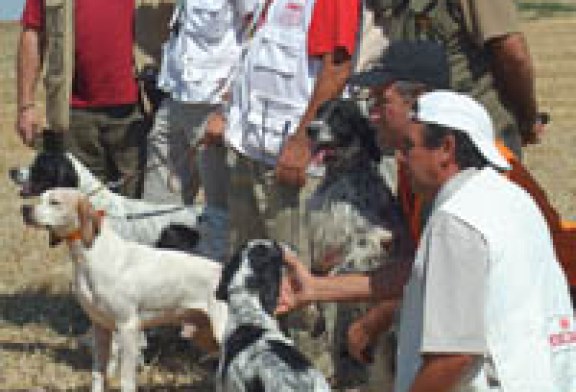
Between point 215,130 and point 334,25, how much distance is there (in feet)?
3.56

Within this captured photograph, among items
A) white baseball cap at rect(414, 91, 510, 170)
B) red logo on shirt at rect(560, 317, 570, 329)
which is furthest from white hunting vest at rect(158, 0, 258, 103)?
red logo on shirt at rect(560, 317, 570, 329)

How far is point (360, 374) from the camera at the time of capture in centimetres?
570

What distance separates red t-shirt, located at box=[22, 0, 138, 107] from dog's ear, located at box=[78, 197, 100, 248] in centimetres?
132

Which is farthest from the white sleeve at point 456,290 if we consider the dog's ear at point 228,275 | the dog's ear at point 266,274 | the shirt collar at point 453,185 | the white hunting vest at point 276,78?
the white hunting vest at point 276,78

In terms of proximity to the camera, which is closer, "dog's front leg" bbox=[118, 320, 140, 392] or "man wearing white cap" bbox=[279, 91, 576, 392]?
"man wearing white cap" bbox=[279, 91, 576, 392]

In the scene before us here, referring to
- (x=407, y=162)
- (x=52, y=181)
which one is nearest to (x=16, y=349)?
(x=52, y=181)

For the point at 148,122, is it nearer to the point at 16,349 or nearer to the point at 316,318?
the point at 16,349

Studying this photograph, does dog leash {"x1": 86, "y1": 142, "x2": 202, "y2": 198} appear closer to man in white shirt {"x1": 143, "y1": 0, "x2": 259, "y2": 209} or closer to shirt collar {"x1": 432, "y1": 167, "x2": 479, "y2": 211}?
man in white shirt {"x1": 143, "y1": 0, "x2": 259, "y2": 209}

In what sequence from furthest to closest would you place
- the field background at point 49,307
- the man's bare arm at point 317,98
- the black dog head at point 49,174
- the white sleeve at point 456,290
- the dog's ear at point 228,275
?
the black dog head at point 49,174 < the field background at point 49,307 < the man's bare arm at point 317,98 < the dog's ear at point 228,275 < the white sleeve at point 456,290

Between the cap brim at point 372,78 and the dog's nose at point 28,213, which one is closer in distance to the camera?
the cap brim at point 372,78

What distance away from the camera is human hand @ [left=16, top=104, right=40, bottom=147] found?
22.7ft

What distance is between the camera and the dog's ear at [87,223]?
5.74 m

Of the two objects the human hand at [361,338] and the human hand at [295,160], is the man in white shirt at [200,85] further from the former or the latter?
the human hand at [361,338]

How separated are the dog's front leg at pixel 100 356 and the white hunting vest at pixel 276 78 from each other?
3.85 feet
